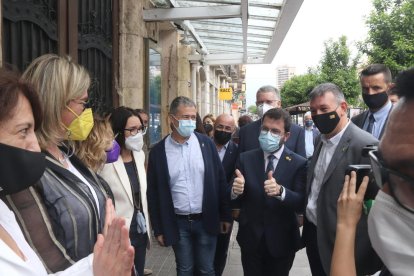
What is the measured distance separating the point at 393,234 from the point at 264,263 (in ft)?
7.59

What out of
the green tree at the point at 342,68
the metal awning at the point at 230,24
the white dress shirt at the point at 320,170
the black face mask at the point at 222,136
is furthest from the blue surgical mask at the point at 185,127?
the green tree at the point at 342,68

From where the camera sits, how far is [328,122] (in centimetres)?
306

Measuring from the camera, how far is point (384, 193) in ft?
4.35

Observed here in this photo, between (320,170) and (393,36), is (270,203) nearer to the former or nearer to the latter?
(320,170)

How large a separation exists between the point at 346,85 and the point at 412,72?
28863 mm

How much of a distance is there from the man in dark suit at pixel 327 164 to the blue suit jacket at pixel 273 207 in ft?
0.45

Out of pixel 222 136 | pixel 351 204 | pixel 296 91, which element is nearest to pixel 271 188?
pixel 351 204

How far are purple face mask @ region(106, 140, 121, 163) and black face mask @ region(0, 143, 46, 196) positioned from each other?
173 cm

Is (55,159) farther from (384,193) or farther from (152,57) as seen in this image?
(152,57)

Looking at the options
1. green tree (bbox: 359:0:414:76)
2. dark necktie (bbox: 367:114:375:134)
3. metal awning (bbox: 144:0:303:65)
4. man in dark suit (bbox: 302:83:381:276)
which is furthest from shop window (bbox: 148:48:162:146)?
green tree (bbox: 359:0:414:76)

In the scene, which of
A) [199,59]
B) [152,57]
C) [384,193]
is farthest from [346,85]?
[384,193]

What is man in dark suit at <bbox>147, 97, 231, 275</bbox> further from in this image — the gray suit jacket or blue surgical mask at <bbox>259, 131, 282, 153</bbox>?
the gray suit jacket

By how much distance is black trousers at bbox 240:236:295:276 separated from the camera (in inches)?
131

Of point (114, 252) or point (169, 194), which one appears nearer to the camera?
point (114, 252)
